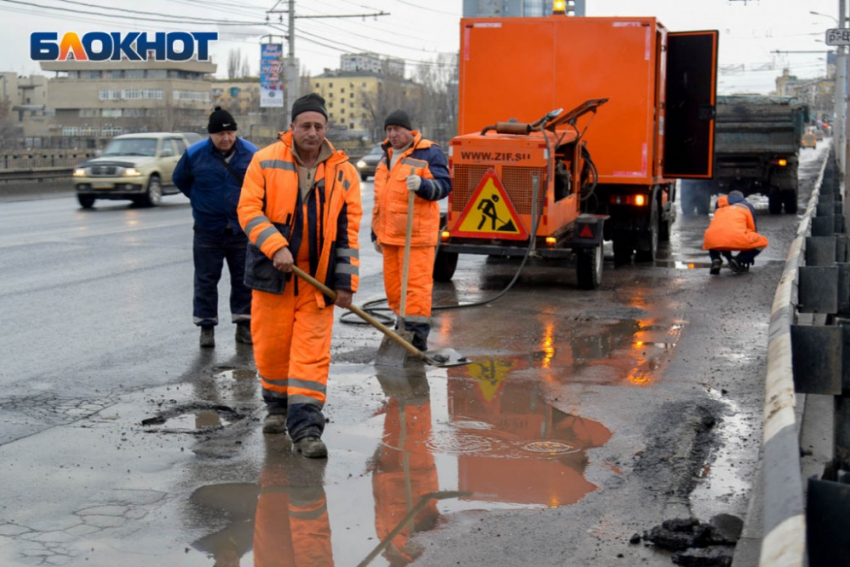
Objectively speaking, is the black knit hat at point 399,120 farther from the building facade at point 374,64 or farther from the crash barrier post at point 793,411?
the building facade at point 374,64

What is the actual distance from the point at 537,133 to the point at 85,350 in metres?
5.40

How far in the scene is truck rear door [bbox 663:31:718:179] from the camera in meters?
15.3

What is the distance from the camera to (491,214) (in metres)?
11.9

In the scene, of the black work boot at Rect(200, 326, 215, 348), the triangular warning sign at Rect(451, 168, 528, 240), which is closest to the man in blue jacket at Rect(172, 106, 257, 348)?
the black work boot at Rect(200, 326, 215, 348)

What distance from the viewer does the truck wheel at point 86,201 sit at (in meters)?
25.1

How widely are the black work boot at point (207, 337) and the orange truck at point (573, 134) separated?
152 inches

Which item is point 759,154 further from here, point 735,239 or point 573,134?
point 573,134

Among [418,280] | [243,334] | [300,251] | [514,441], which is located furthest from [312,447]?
[243,334]

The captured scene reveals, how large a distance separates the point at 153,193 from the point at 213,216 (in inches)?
707

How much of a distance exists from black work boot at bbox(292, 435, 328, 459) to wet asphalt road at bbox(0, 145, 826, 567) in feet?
0.17

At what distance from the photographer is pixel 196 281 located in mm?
8906

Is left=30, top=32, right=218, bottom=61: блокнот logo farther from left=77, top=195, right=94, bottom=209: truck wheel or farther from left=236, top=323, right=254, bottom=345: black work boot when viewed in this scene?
left=236, top=323, right=254, bottom=345: black work boot

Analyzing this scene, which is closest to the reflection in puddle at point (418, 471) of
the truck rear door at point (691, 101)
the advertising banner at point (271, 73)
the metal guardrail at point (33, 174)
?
the truck rear door at point (691, 101)

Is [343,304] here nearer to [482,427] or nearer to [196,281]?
[482,427]
